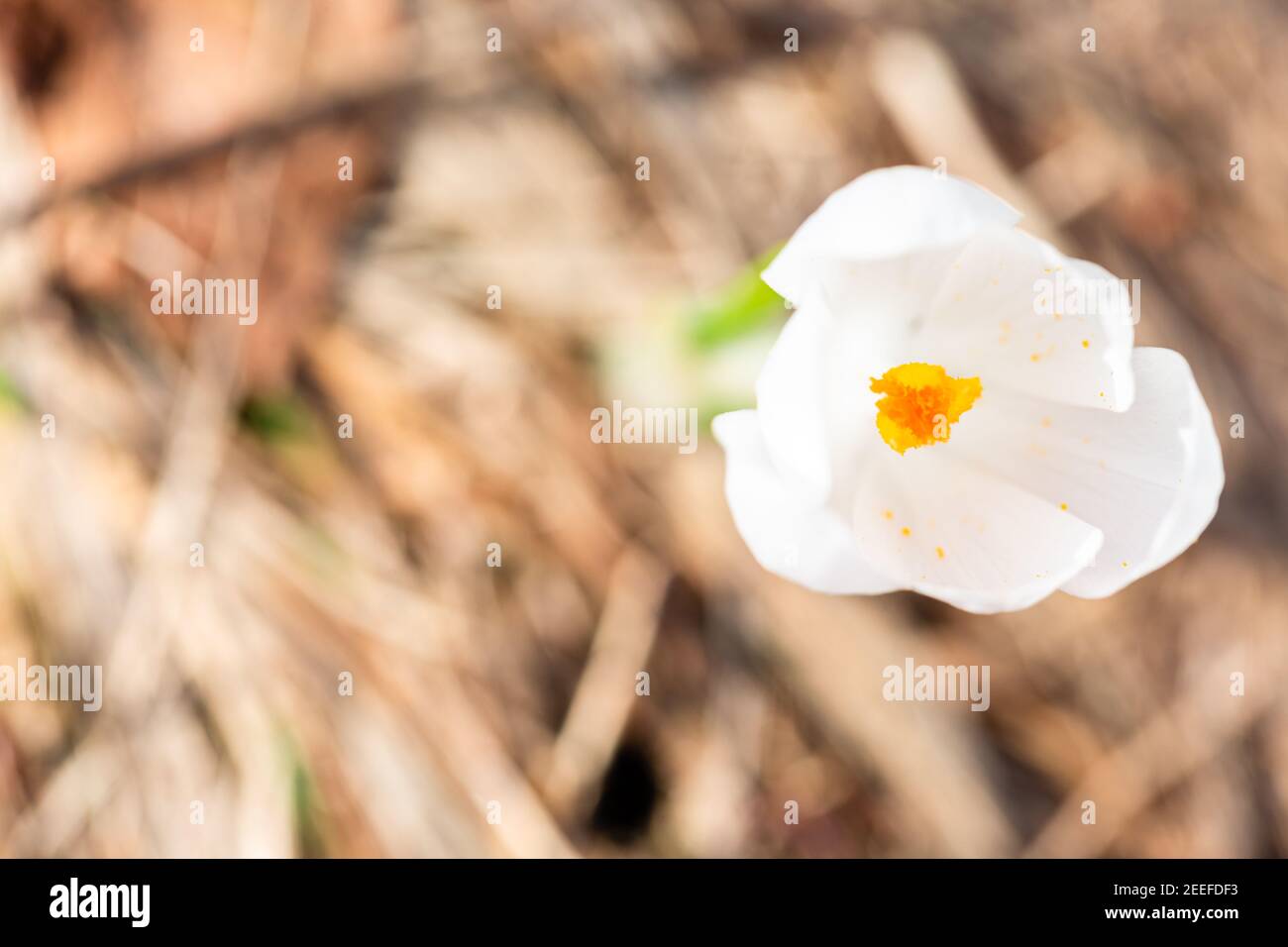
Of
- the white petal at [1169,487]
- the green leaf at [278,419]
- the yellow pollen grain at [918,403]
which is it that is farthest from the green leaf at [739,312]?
the green leaf at [278,419]

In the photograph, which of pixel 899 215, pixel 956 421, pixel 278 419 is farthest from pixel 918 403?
pixel 278 419

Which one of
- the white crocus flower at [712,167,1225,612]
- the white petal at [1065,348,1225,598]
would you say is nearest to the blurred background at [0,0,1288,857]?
the white crocus flower at [712,167,1225,612]

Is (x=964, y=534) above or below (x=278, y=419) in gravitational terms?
below

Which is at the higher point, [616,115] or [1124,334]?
[616,115]

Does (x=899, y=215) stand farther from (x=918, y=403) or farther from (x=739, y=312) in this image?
(x=739, y=312)

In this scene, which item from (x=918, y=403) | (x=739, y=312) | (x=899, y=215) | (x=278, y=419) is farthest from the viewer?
(x=278, y=419)

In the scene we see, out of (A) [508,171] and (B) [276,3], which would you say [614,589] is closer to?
(A) [508,171]

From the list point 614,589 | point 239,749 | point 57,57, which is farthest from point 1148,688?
point 57,57
